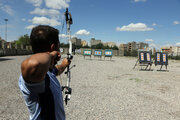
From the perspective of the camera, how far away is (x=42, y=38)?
3.22 ft

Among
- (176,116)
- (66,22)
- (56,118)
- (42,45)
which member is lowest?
(176,116)

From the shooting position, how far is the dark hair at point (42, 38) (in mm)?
974

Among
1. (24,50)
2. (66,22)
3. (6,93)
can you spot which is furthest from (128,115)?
(24,50)

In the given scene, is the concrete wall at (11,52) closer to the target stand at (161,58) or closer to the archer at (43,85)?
the target stand at (161,58)

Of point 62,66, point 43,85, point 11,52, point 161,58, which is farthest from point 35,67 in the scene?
point 11,52

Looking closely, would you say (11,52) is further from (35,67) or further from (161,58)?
(35,67)

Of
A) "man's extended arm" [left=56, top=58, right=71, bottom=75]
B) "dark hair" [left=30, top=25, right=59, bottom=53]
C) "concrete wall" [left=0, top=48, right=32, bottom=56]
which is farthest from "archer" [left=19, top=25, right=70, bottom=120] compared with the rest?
"concrete wall" [left=0, top=48, right=32, bottom=56]

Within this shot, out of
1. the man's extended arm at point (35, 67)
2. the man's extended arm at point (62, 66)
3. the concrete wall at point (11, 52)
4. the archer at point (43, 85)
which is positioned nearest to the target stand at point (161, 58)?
the man's extended arm at point (62, 66)

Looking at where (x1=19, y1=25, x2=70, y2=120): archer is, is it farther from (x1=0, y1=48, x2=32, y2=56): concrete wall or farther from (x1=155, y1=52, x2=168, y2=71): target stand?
(x1=0, y1=48, x2=32, y2=56): concrete wall

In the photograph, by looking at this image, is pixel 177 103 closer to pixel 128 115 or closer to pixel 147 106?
pixel 147 106

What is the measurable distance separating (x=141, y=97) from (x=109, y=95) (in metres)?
0.94

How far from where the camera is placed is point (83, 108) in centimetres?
341

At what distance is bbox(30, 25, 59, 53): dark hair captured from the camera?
974mm

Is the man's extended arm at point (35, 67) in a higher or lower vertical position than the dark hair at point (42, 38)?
lower
